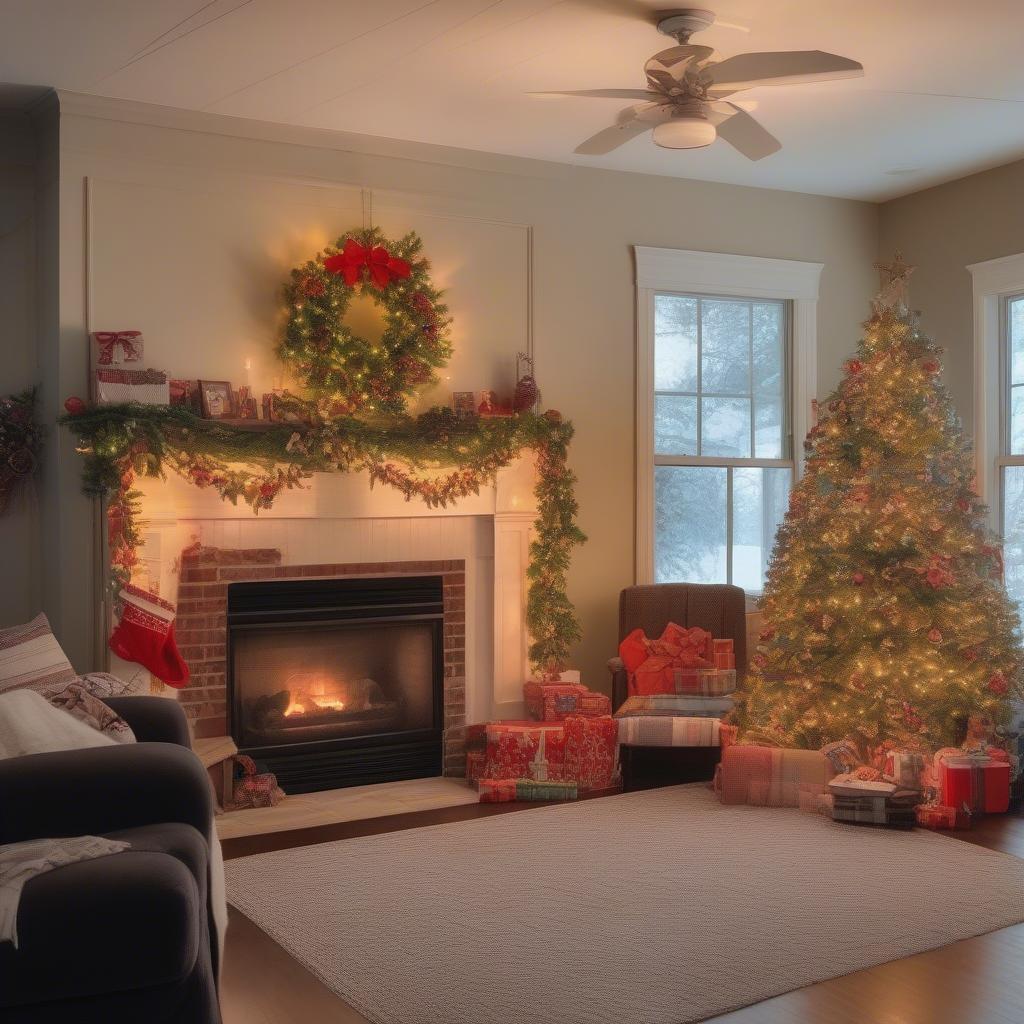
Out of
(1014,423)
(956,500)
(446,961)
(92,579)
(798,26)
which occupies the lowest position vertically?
(446,961)

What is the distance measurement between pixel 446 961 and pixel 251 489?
2.47m

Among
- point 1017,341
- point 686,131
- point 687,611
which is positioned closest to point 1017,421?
point 1017,341

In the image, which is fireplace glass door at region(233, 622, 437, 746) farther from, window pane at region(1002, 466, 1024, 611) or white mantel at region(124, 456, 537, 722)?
window pane at region(1002, 466, 1024, 611)

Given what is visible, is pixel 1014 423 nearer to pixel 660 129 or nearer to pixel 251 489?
pixel 660 129

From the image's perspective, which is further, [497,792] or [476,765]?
[476,765]

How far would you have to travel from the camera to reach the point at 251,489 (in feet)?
17.3

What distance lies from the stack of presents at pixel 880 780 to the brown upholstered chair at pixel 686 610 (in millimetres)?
836

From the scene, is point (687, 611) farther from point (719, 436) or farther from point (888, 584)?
point (719, 436)

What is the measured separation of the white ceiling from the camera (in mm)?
4078

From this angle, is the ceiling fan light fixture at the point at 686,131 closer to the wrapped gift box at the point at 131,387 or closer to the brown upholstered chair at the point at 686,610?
the wrapped gift box at the point at 131,387

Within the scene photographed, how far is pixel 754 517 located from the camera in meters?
6.75

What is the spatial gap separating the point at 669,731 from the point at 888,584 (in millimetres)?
1162

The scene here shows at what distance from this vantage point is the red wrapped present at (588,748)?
17.8ft

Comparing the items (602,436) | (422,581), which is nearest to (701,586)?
(602,436)
